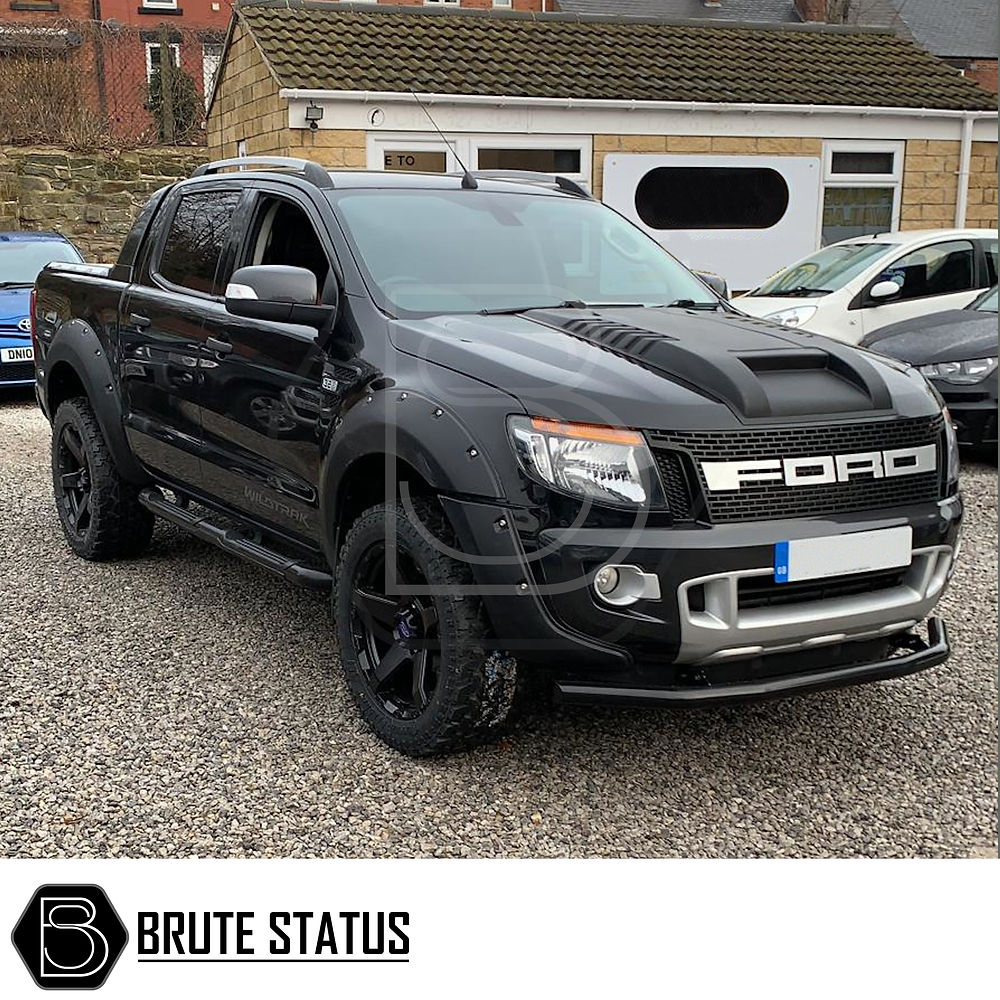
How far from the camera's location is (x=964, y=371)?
8.09m

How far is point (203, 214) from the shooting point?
509 cm

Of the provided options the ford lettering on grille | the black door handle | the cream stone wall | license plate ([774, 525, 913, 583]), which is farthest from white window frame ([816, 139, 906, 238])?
license plate ([774, 525, 913, 583])

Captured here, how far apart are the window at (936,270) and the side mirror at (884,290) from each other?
33cm

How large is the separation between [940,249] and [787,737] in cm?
760

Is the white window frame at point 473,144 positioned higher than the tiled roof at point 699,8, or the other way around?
the tiled roof at point 699,8

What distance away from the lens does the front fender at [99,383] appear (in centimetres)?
551

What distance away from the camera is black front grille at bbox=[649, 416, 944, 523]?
10.4 ft

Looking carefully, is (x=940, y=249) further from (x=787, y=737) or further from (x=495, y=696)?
A: (x=495, y=696)

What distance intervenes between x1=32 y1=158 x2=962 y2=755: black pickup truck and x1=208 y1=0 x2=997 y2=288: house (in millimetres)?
9914

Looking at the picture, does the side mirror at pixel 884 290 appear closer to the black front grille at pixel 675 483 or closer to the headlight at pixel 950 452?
the headlight at pixel 950 452

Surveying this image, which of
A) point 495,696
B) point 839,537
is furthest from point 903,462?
point 495,696

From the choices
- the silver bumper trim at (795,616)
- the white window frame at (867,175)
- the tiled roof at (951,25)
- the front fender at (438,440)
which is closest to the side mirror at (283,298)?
the front fender at (438,440)

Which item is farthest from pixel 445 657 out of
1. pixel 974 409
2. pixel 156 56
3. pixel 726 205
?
pixel 156 56
